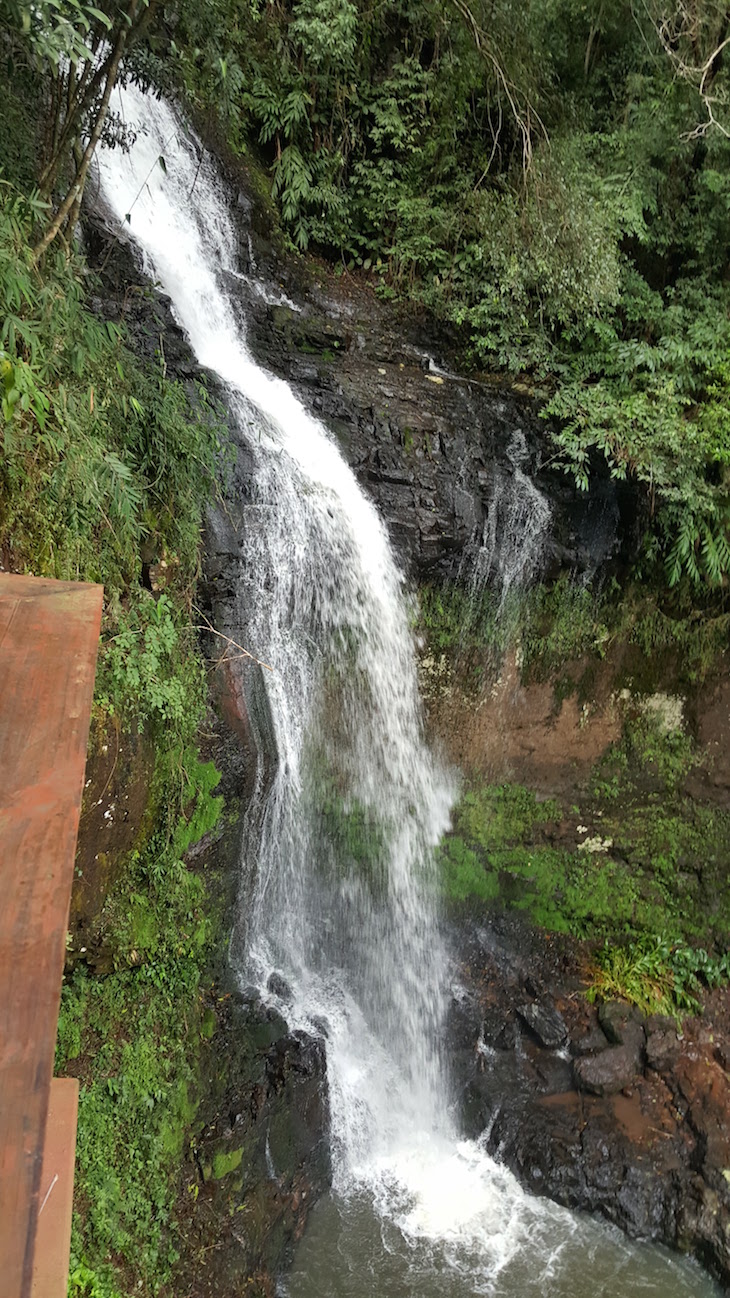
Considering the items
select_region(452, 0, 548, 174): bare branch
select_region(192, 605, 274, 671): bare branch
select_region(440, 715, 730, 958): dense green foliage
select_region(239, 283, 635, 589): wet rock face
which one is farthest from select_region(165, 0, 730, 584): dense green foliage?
select_region(192, 605, 274, 671): bare branch

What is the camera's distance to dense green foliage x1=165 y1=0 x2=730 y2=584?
22.3ft

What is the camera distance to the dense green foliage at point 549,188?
679cm

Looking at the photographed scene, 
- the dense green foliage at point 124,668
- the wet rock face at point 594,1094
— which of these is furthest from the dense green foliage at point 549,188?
the wet rock face at point 594,1094

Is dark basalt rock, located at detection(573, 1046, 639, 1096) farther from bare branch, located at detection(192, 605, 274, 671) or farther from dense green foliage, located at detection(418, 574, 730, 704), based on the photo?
bare branch, located at detection(192, 605, 274, 671)

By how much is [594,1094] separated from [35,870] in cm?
649

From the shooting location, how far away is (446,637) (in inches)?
270

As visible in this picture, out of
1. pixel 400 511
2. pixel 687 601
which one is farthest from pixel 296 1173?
pixel 687 601

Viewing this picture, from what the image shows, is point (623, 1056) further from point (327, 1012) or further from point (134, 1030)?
point (134, 1030)

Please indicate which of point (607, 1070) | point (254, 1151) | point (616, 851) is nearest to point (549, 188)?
point (616, 851)

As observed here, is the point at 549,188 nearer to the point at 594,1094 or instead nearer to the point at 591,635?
the point at 591,635

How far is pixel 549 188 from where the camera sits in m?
6.90

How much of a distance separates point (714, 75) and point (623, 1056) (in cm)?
935

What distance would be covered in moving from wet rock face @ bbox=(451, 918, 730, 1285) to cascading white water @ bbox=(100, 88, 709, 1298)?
268 mm

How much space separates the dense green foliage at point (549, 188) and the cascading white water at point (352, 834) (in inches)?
84.2
